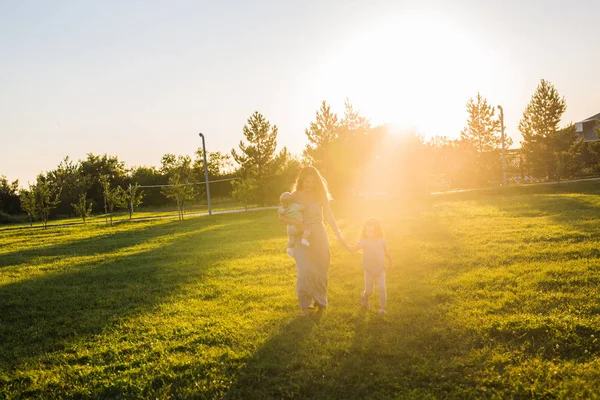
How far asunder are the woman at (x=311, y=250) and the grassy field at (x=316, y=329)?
1.24ft

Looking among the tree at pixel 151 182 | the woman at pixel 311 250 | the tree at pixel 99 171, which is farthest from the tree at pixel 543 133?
the tree at pixel 99 171

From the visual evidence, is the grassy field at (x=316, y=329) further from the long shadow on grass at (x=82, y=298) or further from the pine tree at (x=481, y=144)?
the pine tree at (x=481, y=144)

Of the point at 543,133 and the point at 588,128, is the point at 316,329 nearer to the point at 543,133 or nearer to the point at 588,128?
the point at 543,133

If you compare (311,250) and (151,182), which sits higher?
(151,182)

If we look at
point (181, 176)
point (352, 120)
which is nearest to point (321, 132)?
point (352, 120)

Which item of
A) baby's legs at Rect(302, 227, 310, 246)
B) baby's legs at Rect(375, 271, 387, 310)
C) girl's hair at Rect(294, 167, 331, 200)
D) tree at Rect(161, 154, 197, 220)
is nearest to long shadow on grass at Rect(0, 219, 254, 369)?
baby's legs at Rect(302, 227, 310, 246)

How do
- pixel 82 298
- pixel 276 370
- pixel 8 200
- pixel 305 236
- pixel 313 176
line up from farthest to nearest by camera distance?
pixel 8 200
pixel 82 298
pixel 313 176
pixel 305 236
pixel 276 370

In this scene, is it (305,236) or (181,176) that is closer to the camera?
(305,236)

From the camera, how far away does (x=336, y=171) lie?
3706cm

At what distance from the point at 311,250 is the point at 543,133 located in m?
39.0

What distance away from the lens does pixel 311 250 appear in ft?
20.5

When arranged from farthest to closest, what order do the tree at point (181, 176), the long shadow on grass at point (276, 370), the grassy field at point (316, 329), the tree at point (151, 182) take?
1. the tree at point (151, 182)
2. the tree at point (181, 176)
3. the grassy field at point (316, 329)
4. the long shadow on grass at point (276, 370)

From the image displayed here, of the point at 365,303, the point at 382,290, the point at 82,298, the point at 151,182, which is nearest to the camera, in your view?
the point at 382,290

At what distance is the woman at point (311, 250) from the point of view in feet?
20.4
